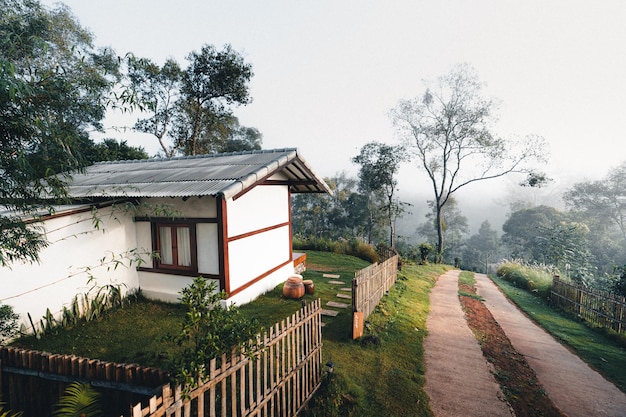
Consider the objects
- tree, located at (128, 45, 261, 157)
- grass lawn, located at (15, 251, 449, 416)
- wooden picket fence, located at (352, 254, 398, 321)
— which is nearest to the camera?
grass lawn, located at (15, 251, 449, 416)

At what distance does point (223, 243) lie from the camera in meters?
7.30

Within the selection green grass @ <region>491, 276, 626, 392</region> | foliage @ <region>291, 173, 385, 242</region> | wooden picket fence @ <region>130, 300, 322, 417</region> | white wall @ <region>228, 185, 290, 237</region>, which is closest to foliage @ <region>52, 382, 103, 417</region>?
wooden picket fence @ <region>130, 300, 322, 417</region>

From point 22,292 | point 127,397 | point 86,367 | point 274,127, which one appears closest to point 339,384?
point 127,397

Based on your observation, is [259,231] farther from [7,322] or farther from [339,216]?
[339,216]

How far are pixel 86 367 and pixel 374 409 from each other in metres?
3.94

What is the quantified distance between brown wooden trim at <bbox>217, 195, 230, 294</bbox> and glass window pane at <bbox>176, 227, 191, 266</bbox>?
119cm

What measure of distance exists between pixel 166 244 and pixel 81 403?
17.5ft

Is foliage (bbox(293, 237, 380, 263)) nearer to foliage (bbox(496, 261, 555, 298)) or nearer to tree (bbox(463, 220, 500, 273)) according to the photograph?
foliage (bbox(496, 261, 555, 298))

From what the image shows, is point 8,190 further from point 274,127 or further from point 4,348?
point 274,127

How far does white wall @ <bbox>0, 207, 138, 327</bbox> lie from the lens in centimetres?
606

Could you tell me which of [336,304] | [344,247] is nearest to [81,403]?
[336,304]

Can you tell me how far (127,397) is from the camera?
3305 millimetres

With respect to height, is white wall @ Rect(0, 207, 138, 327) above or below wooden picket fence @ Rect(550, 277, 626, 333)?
above

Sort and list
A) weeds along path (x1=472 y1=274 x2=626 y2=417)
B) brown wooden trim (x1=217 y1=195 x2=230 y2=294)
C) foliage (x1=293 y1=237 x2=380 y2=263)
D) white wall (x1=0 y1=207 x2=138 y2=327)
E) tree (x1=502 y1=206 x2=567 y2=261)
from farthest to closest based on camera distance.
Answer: tree (x1=502 y1=206 x2=567 y2=261)
foliage (x1=293 y1=237 x2=380 y2=263)
brown wooden trim (x1=217 y1=195 x2=230 y2=294)
white wall (x1=0 y1=207 x2=138 y2=327)
weeds along path (x1=472 y1=274 x2=626 y2=417)
